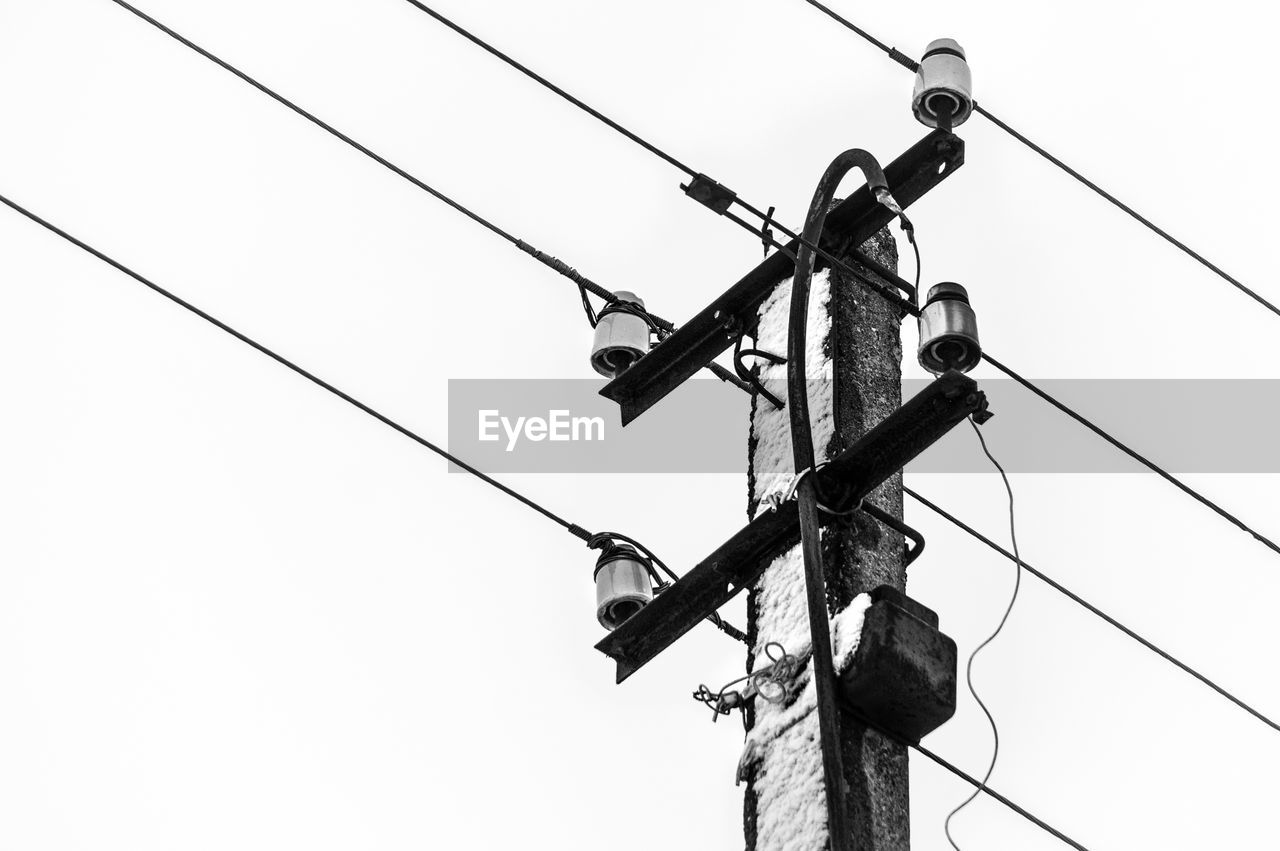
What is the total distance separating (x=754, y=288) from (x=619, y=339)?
1.55 ft

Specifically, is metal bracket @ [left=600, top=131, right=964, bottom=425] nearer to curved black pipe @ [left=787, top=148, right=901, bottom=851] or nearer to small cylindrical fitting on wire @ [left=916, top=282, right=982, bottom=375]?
curved black pipe @ [left=787, top=148, right=901, bottom=851]

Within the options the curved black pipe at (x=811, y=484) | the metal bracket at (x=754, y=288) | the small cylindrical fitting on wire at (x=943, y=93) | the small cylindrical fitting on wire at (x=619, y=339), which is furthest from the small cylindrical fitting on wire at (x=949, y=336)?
the small cylindrical fitting on wire at (x=619, y=339)

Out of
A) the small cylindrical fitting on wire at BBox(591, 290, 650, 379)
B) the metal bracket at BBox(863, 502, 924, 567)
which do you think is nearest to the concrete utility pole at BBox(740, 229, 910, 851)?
the metal bracket at BBox(863, 502, 924, 567)

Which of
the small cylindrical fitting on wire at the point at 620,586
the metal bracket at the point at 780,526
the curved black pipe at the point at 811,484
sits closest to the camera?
the curved black pipe at the point at 811,484

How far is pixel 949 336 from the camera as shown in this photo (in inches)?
219

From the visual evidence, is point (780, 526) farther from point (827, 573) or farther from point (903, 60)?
point (903, 60)

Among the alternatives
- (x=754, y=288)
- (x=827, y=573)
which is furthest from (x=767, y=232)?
(x=827, y=573)

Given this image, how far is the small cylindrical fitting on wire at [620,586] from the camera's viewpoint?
6.28 m

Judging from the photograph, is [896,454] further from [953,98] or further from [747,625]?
[953,98]

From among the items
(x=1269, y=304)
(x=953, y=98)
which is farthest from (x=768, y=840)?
(x=1269, y=304)

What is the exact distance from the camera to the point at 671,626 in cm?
582

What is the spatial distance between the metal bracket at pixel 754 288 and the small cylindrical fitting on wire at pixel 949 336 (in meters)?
0.78

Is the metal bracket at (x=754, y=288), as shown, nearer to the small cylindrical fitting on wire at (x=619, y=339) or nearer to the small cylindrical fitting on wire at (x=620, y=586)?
the small cylindrical fitting on wire at (x=619, y=339)

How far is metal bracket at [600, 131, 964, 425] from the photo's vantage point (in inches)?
252
